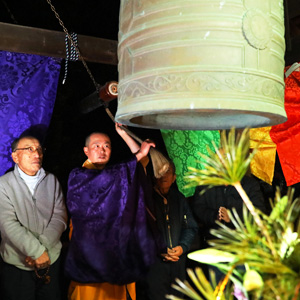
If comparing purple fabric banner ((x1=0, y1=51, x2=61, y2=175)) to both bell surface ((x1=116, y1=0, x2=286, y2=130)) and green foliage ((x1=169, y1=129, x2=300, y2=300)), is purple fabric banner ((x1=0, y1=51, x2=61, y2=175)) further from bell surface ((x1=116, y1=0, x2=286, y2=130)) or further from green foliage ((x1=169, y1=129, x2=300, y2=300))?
green foliage ((x1=169, y1=129, x2=300, y2=300))

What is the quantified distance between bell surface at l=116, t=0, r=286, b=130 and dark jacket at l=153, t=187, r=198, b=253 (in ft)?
9.27

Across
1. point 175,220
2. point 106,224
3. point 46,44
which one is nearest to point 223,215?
point 175,220

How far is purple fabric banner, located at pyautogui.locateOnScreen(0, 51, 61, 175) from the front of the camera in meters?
3.44

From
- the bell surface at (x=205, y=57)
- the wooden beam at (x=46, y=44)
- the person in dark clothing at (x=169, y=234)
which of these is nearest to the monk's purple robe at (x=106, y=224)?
the person in dark clothing at (x=169, y=234)

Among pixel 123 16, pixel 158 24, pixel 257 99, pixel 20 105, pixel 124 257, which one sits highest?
pixel 20 105

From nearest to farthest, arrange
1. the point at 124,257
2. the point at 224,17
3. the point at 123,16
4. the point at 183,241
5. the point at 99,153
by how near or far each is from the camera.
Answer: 1. the point at 224,17
2. the point at 123,16
3. the point at 124,257
4. the point at 99,153
5. the point at 183,241

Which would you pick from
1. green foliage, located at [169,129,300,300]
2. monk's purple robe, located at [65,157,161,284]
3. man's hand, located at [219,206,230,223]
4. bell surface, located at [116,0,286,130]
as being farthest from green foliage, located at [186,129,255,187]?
man's hand, located at [219,206,230,223]

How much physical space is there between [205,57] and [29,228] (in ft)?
9.42

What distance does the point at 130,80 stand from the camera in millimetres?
1158

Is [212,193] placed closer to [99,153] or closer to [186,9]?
[99,153]

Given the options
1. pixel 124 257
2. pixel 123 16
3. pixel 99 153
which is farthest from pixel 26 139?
pixel 123 16

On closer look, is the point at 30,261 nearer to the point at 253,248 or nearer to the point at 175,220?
the point at 175,220

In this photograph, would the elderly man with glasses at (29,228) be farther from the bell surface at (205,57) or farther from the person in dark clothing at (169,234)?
the bell surface at (205,57)

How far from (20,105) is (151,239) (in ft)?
5.84
